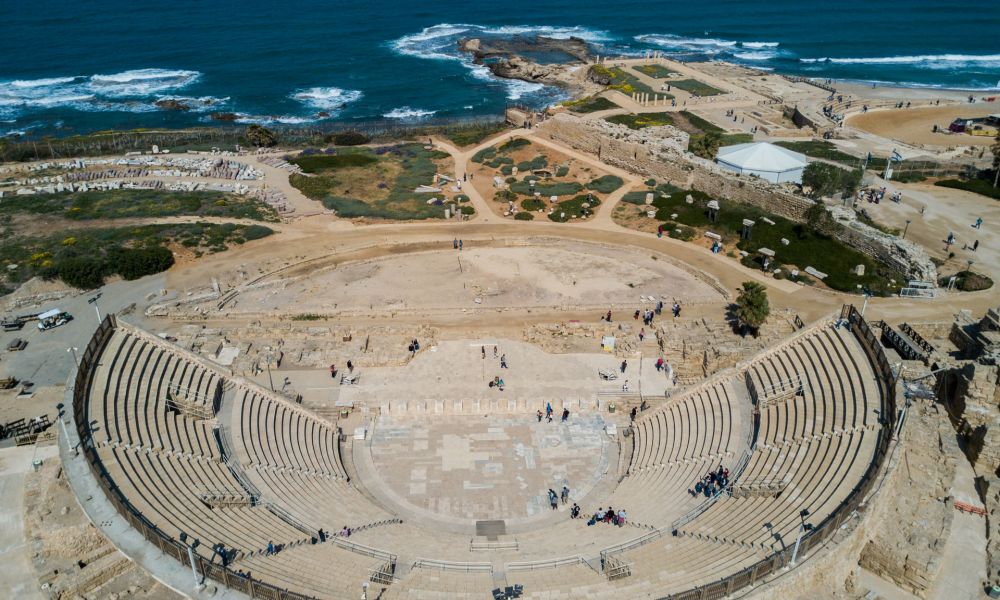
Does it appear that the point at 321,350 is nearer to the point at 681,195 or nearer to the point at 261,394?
the point at 261,394

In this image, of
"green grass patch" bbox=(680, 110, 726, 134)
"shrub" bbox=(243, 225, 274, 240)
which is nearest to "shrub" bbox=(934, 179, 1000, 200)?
"green grass patch" bbox=(680, 110, 726, 134)

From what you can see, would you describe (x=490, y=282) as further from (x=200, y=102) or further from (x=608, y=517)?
(x=200, y=102)

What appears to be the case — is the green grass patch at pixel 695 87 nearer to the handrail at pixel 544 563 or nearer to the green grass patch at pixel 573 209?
the green grass patch at pixel 573 209

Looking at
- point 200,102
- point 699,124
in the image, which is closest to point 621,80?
point 699,124

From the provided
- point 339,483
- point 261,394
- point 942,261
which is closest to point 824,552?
point 339,483

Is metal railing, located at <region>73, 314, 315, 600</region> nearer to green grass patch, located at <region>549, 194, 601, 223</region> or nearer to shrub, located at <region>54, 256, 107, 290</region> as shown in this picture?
→ shrub, located at <region>54, 256, 107, 290</region>

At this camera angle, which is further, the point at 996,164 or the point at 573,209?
the point at 996,164

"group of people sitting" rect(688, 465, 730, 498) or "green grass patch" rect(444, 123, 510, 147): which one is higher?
"green grass patch" rect(444, 123, 510, 147)
